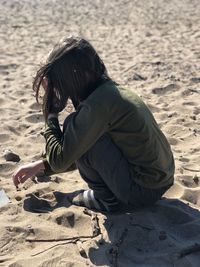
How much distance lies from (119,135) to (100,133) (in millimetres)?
111

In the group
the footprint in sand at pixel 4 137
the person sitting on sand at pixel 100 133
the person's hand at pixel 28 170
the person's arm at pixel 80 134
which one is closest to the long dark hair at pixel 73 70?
the person sitting on sand at pixel 100 133

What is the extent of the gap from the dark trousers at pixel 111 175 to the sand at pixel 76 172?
0.45 ft

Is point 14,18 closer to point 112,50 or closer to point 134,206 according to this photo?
point 112,50

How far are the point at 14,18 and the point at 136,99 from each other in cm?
723

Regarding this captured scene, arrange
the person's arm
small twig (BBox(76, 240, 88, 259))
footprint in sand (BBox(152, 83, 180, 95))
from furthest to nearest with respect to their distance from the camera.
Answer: footprint in sand (BBox(152, 83, 180, 95))
small twig (BBox(76, 240, 88, 259))
the person's arm

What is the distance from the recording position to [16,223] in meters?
2.94

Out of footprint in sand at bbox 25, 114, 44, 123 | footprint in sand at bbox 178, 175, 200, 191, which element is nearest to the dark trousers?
footprint in sand at bbox 178, 175, 200, 191

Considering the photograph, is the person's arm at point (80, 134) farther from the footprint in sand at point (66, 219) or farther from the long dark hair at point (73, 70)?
the footprint in sand at point (66, 219)

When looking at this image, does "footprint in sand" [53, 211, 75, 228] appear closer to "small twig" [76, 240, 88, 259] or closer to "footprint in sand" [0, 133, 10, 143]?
"small twig" [76, 240, 88, 259]

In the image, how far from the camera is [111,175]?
2.76 metres

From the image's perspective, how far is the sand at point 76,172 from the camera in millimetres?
2705

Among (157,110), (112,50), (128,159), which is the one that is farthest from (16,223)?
(112,50)

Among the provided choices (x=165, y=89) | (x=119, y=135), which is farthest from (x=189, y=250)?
(x=165, y=89)

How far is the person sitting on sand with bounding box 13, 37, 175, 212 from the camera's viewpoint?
2572mm
